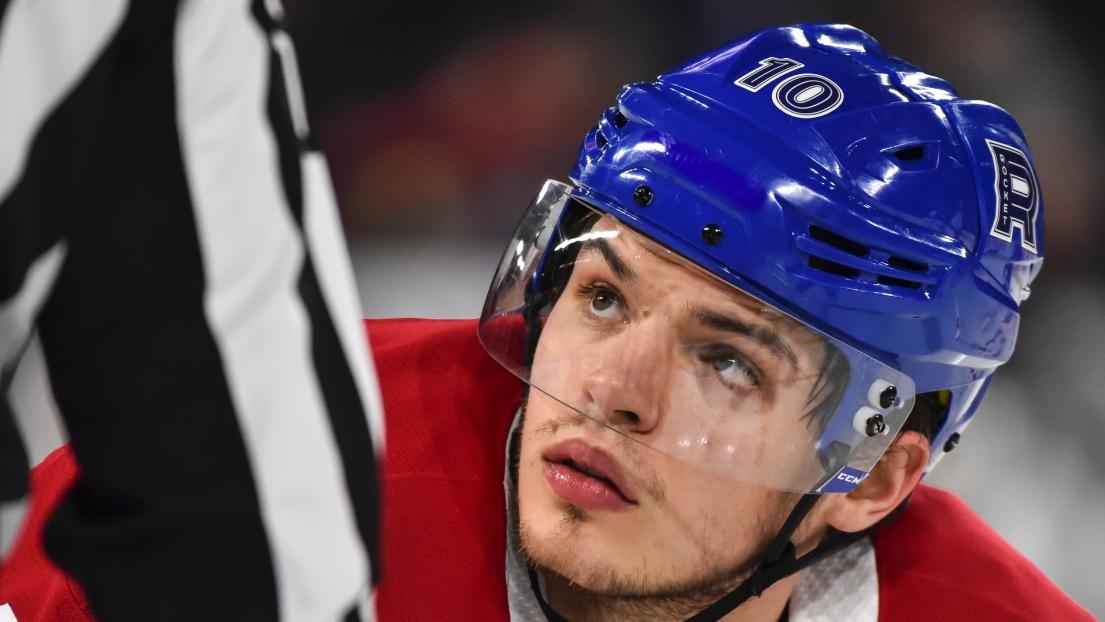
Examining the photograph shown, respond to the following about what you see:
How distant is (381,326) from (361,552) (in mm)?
1172

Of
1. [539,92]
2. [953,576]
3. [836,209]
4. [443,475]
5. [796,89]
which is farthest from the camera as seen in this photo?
[539,92]

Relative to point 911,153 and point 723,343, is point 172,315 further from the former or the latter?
point 911,153

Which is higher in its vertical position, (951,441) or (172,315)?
(172,315)

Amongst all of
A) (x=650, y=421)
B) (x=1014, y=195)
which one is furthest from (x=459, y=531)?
(x=1014, y=195)

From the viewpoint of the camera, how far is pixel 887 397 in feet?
4.72

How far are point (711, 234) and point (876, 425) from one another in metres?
0.30

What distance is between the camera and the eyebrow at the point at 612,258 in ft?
4.74

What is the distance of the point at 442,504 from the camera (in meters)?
1.57

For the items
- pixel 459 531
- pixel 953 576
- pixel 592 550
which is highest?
pixel 592 550

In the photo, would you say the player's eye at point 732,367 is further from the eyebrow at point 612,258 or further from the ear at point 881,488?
the ear at point 881,488

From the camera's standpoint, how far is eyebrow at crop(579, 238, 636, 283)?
1.44 meters

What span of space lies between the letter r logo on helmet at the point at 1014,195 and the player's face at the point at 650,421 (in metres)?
0.31

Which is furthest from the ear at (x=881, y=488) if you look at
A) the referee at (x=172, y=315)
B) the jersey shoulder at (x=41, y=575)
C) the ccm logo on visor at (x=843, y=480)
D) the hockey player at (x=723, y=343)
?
the referee at (x=172, y=315)

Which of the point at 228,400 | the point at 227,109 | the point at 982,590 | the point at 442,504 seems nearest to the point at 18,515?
the point at 228,400
